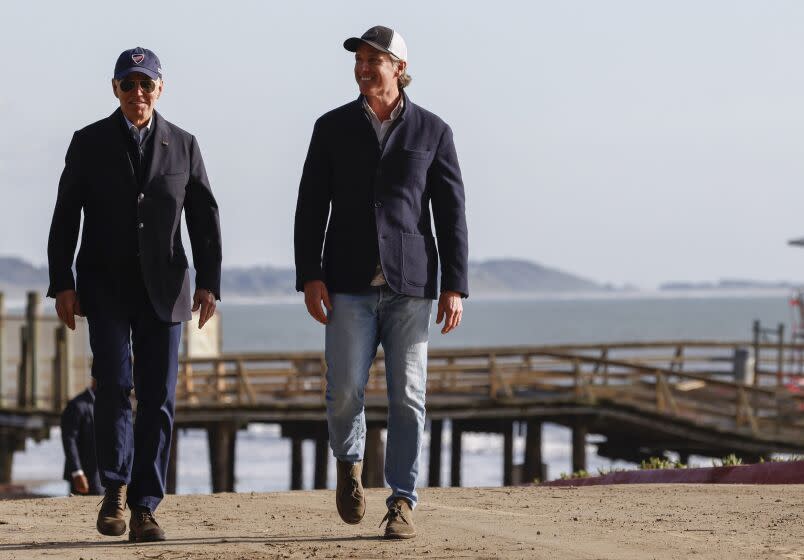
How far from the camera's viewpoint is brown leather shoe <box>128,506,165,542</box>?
657 cm

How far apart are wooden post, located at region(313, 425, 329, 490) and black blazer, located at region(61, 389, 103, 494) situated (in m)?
14.4

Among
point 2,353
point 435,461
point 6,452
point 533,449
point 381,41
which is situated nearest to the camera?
point 381,41

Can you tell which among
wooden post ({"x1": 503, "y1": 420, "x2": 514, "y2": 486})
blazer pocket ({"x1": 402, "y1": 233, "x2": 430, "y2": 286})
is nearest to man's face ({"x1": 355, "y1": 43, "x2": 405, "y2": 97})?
blazer pocket ({"x1": 402, "y1": 233, "x2": 430, "y2": 286})

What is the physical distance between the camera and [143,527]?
21.6 feet

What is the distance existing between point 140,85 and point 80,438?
6.12m

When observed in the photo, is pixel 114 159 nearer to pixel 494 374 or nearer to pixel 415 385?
pixel 415 385

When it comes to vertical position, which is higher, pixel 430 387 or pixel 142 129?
pixel 142 129

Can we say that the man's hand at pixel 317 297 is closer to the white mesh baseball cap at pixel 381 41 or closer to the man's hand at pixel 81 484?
the white mesh baseball cap at pixel 381 41

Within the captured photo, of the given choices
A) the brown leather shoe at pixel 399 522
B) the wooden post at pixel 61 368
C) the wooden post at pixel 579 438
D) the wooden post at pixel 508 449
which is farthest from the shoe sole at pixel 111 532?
the wooden post at pixel 508 449

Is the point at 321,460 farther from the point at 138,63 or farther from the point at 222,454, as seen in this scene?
the point at 138,63

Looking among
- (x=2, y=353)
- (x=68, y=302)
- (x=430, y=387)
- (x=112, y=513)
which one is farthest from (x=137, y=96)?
(x=430, y=387)

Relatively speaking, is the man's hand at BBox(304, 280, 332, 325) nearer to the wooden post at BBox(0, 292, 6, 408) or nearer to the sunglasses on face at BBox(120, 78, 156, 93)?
the sunglasses on face at BBox(120, 78, 156, 93)

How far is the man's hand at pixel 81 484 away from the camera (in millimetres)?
11750

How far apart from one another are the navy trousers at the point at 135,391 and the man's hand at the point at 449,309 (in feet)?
3.53
